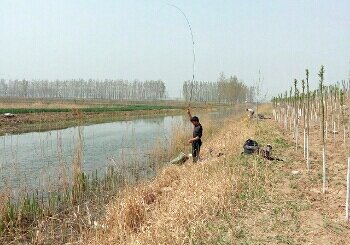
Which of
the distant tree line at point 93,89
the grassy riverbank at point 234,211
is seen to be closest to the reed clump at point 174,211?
the grassy riverbank at point 234,211

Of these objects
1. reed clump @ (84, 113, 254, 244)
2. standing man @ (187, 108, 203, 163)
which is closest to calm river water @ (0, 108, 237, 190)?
standing man @ (187, 108, 203, 163)

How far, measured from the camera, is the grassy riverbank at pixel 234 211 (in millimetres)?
5070

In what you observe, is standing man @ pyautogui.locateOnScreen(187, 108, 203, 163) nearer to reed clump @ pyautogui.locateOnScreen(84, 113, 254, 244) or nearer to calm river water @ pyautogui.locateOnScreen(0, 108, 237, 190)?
calm river water @ pyautogui.locateOnScreen(0, 108, 237, 190)

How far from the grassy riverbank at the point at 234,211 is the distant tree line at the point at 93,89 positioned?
470 ft

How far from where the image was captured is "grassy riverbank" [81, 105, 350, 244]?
507 cm

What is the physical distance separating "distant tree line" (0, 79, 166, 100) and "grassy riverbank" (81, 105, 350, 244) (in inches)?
5645

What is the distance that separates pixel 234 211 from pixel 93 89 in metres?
160

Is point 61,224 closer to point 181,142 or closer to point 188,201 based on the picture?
point 188,201

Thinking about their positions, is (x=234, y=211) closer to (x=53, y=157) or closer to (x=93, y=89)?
(x=53, y=157)

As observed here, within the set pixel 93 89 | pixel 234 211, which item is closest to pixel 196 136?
pixel 234 211

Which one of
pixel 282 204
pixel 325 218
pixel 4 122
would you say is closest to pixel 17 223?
pixel 282 204

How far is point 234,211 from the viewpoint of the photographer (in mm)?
6141

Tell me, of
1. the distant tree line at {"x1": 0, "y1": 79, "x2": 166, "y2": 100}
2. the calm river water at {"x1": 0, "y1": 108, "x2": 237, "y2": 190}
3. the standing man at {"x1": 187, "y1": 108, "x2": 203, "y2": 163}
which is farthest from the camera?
the distant tree line at {"x1": 0, "y1": 79, "x2": 166, "y2": 100}

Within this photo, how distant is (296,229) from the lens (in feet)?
17.4
